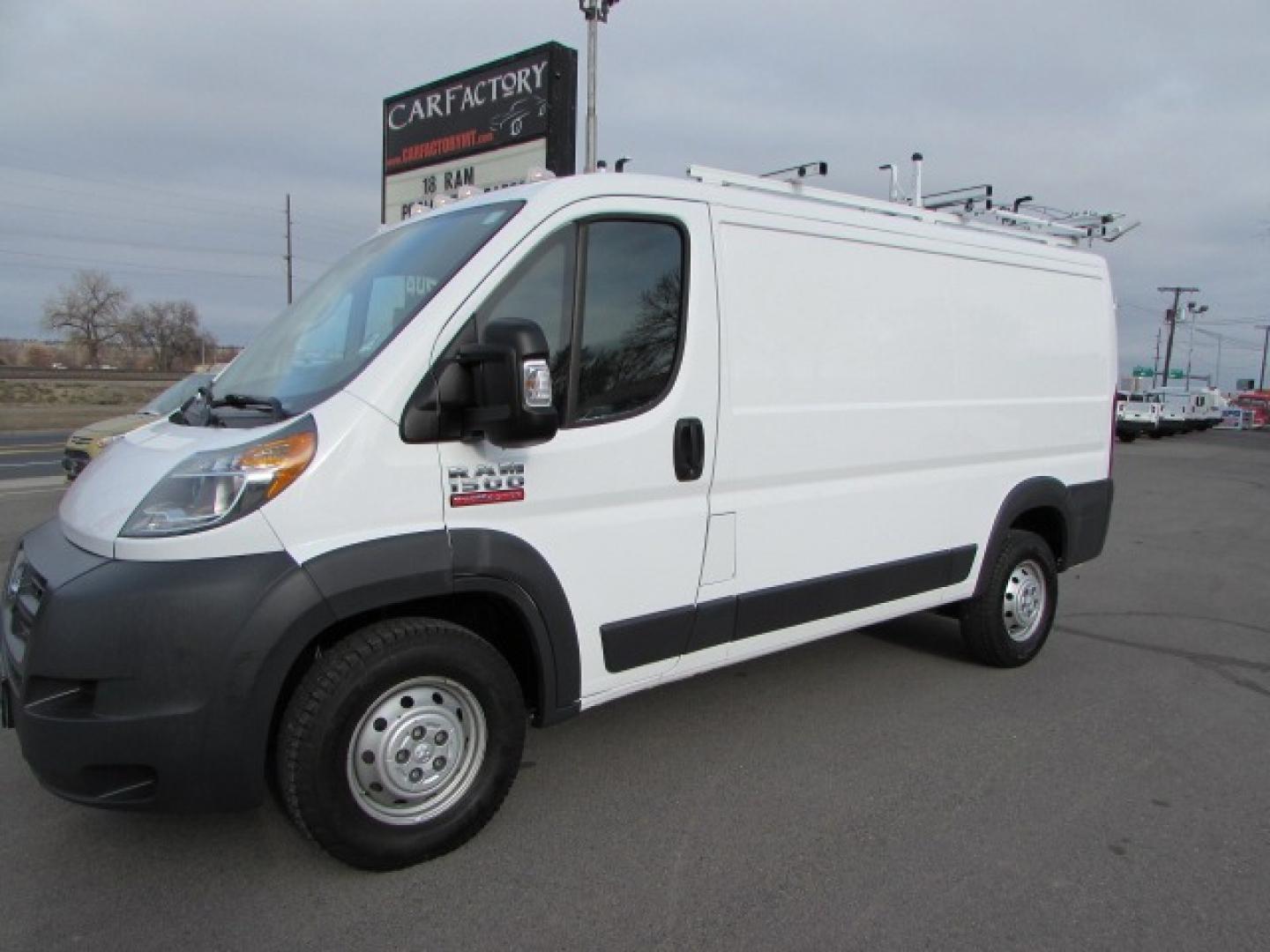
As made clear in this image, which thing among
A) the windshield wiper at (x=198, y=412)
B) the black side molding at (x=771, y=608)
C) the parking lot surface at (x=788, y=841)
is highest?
the windshield wiper at (x=198, y=412)

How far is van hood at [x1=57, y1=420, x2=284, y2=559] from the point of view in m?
2.64

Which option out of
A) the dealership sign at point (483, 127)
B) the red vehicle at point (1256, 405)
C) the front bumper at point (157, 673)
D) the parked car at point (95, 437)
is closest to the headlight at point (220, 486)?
the front bumper at point (157, 673)

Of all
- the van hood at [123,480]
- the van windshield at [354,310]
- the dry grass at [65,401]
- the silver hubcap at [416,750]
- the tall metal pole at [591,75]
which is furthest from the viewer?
the dry grass at [65,401]

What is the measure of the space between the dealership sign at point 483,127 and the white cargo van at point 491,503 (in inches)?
385

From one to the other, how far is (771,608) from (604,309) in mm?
1403

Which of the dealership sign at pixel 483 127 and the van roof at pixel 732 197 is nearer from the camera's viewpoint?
the van roof at pixel 732 197

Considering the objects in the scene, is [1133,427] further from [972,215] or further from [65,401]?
[65,401]

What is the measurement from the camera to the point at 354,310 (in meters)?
3.28

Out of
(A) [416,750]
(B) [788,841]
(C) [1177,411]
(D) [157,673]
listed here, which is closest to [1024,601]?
(B) [788,841]

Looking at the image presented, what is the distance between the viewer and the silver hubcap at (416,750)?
2.82 meters

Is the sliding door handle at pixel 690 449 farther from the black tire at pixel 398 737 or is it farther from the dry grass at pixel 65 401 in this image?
the dry grass at pixel 65 401

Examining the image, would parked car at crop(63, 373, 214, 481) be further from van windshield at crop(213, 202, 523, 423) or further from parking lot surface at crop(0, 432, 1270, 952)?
van windshield at crop(213, 202, 523, 423)

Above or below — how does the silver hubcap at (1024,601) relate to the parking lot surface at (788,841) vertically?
above

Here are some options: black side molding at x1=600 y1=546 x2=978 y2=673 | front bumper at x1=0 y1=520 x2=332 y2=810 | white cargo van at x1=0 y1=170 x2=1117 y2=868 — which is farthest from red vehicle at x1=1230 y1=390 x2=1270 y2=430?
front bumper at x1=0 y1=520 x2=332 y2=810
